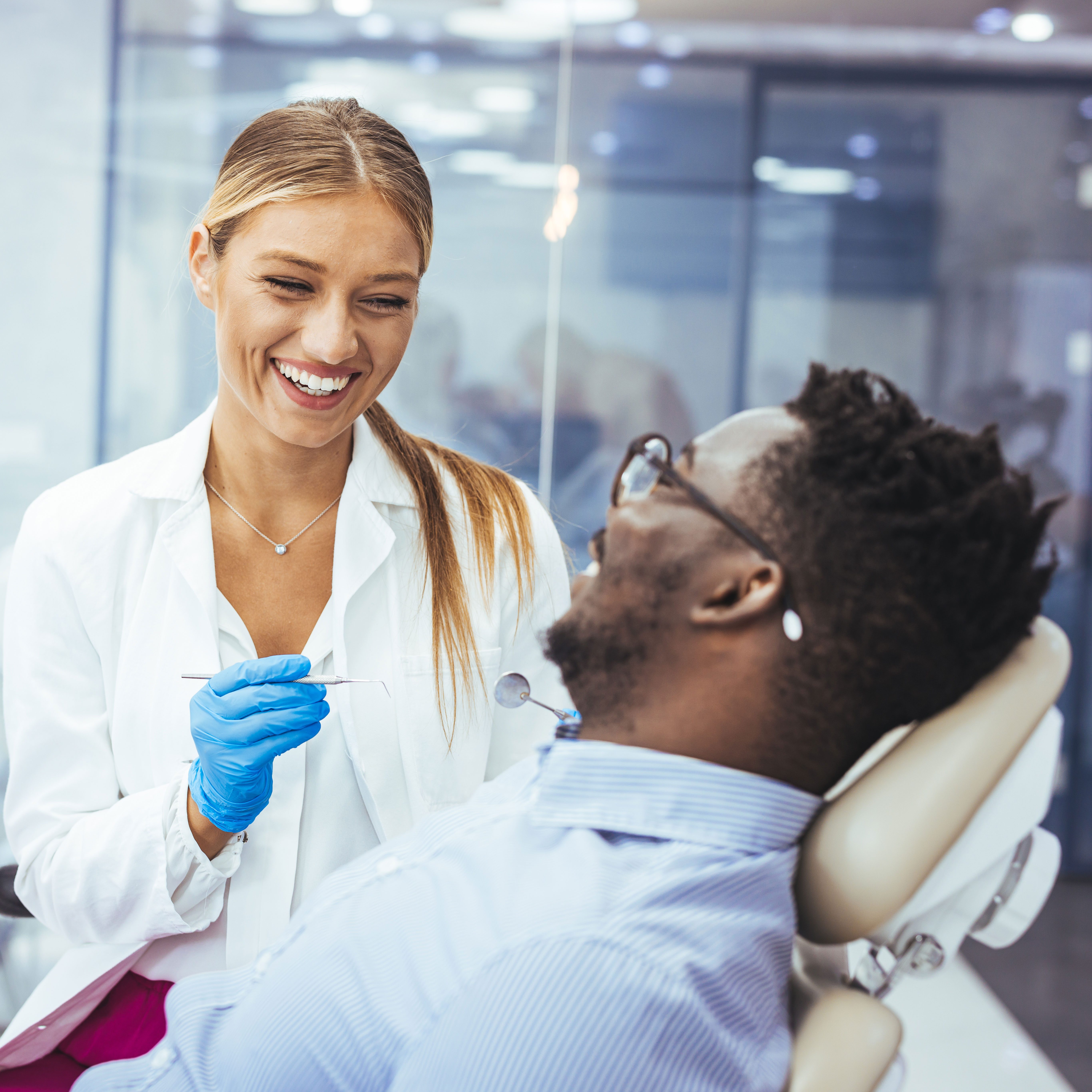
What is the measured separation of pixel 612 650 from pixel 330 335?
492mm

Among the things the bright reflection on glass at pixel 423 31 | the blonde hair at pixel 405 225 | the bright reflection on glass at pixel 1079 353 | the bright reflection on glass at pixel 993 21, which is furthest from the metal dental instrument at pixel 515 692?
the bright reflection on glass at pixel 993 21

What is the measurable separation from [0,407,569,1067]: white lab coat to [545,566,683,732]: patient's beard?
383mm

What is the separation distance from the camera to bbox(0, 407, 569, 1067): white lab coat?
3.60ft

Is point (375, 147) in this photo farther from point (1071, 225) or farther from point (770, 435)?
point (1071, 225)

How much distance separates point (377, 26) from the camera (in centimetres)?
270

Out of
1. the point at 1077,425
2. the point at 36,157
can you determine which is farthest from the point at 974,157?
the point at 36,157

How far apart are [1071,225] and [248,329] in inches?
113

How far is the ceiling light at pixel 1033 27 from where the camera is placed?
2.99 meters

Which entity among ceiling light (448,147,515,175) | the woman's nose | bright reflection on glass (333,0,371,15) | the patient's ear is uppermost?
bright reflection on glass (333,0,371,15)

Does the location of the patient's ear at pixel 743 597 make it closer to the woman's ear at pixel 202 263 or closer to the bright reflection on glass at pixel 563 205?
the woman's ear at pixel 202 263

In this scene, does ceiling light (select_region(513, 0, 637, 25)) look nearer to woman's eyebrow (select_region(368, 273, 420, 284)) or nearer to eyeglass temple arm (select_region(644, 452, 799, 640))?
woman's eyebrow (select_region(368, 273, 420, 284))

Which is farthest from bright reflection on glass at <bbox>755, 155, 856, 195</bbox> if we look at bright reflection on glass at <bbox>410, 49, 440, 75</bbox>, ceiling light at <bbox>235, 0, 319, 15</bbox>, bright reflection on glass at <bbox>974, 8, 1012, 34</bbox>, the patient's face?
the patient's face

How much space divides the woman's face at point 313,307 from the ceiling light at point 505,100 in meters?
1.78

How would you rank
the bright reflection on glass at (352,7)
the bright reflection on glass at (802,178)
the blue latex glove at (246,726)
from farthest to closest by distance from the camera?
1. the bright reflection on glass at (802,178)
2. the bright reflection on glass at (352,7)
3. the blue latex glove at (246,726)
